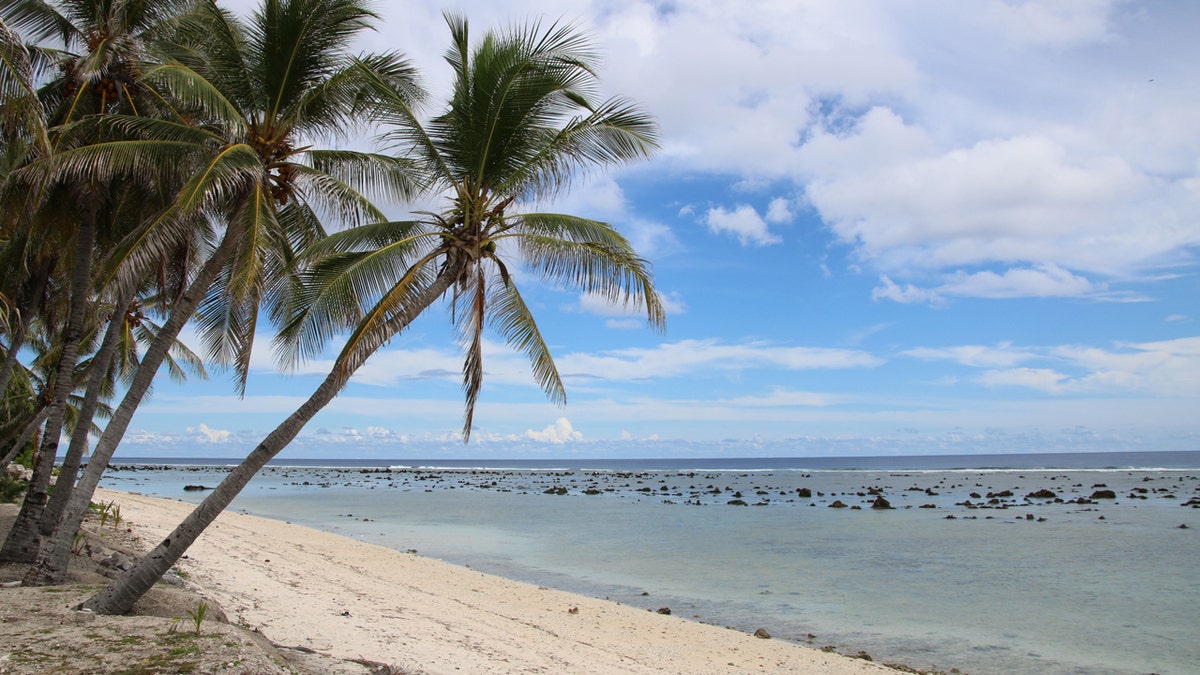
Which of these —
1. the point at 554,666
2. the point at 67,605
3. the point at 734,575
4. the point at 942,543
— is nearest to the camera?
the point at 67,605

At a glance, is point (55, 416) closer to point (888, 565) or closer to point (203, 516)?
point (203, 516)

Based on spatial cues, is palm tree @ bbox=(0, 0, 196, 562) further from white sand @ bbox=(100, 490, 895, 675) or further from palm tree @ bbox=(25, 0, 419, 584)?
white sand @ bbox=(100, 490, 895, 675)

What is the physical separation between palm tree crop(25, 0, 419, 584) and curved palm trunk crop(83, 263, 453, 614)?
1161 millimetres

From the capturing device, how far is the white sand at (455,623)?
320 inches

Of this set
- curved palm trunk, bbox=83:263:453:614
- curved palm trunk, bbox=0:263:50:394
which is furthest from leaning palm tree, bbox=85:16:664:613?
curved palm trunk, bbox=0:263:50:394

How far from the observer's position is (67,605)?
21.0ft

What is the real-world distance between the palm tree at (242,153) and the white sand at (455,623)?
9.13 ft

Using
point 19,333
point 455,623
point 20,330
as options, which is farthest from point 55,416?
point 455,623

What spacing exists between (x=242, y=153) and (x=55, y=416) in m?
4.03

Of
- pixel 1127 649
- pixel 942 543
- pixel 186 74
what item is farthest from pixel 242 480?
pixel 942 543

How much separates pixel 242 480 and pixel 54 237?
5569 mm

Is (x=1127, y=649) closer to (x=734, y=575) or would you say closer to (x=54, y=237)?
(x=734, y=575)

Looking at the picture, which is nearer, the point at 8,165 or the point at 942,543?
the point at 8,165

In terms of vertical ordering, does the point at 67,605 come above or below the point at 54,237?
below
